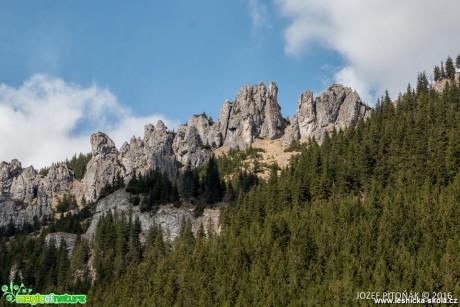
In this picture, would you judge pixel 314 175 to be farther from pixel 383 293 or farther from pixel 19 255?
pixel 19 255

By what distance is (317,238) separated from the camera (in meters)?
99.7

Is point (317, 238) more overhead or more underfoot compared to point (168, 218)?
Result: more underfoot

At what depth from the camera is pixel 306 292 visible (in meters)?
85.9

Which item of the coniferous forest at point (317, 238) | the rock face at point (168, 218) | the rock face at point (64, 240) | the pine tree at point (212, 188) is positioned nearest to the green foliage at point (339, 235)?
the coniferous forest at point (317, 238)

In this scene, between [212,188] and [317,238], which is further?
[212,188]

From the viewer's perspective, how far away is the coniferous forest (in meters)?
84.9

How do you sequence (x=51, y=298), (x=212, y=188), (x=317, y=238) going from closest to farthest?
(x=317, y=238), (x=51, y=298), (x=212, y=188)

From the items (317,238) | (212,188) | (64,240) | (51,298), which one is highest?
(212,188)

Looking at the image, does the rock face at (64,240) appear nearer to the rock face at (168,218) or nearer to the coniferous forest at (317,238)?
the coniferous forest at (317,238)

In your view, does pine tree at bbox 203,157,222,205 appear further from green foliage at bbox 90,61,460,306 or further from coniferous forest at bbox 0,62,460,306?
green foliage at bbox 90,61,460,306

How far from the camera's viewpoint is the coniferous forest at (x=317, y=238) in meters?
84.9

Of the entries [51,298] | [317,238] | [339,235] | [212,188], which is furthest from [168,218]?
[339,235]

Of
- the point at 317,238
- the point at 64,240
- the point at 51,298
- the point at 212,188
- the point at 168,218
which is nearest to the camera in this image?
the point at 317,238

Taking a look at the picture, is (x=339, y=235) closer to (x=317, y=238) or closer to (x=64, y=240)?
(x=317, y=238)
